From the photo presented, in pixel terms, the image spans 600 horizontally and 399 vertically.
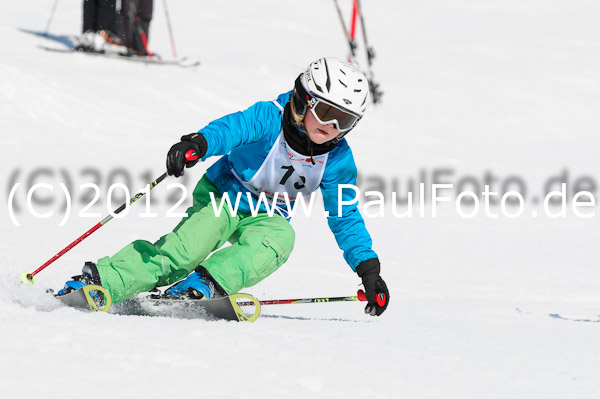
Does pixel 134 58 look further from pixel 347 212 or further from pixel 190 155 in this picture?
pixel 190 155

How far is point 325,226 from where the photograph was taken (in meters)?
7.79

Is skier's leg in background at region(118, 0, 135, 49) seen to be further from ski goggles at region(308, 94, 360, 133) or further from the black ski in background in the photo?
ski goggles at region(308, 94, 360, 133)

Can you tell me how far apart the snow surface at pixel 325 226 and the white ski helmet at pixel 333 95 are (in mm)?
986

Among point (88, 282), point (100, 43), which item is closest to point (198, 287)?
point (88, 282)

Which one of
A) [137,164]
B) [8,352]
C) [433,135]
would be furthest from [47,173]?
[433,135]

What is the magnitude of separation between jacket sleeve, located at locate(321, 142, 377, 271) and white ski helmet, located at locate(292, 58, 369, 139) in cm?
28

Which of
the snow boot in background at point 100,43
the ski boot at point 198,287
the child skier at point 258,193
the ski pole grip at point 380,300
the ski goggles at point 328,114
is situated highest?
the snow boot in background at point 100,43

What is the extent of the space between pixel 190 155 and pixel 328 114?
693mm

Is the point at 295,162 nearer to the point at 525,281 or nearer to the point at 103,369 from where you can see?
the point at 103,369

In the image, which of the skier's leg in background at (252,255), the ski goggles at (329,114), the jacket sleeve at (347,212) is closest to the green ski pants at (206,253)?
the skier's leg in background at (252,255)

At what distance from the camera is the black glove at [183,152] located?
3.50 meters

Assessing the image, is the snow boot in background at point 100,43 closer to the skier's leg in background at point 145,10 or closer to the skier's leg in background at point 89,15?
the skier's leg in background at point 89,15

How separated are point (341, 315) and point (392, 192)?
4972 millimetres

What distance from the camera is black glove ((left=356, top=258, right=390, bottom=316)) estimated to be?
397 cm
